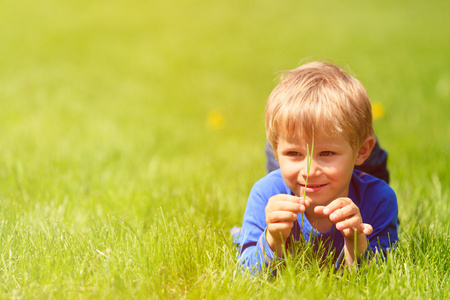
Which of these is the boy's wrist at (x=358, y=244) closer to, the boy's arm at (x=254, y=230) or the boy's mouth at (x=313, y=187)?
the boy's mouth at (x=313, y=187)

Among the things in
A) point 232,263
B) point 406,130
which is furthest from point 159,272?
point 406,130

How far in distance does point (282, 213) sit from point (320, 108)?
442mm

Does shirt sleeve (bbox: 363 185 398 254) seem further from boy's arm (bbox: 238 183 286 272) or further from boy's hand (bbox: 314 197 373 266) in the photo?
boy's arm (bbox: 238 183 286 272)

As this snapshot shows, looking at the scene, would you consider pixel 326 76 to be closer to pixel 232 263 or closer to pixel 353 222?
pixel 353 222

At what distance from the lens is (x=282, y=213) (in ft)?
6.48

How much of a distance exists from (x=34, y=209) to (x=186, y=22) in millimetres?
9138

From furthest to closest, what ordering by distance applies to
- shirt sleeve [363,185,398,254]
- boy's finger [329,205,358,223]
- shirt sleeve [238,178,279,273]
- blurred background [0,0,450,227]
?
blurred background [0,0,450,227] → shirt sleeve [363,185,398,254] → shirt sleeve [238,178,279,273] → boy's finger [329,205,358,223]

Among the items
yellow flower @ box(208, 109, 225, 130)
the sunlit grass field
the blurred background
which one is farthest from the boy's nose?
yellow flower @ box(208, 109, 225, 130)

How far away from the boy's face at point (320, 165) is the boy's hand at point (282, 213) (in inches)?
4.8

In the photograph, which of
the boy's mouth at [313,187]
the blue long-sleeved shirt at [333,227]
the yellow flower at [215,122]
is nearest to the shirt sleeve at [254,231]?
the blue long-sleeved shirt at [333,227]

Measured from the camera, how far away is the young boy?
6.60 feet

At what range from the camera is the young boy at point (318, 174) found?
201 cm

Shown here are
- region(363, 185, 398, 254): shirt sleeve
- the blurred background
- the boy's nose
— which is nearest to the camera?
the boy's nose

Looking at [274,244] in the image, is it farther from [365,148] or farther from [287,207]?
[365,148]
